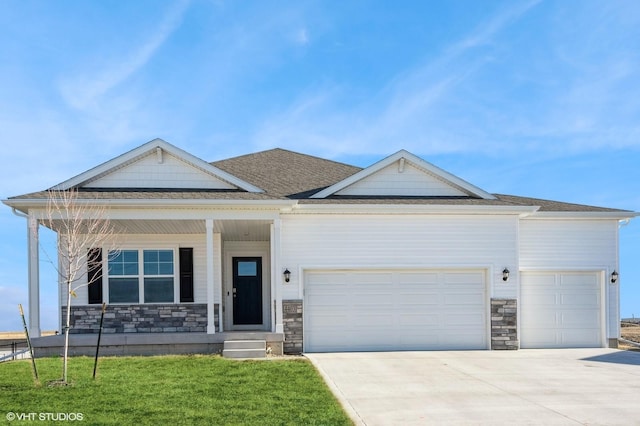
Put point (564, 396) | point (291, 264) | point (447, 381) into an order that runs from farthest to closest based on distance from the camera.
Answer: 1. point (291, 264)
2. point (447, 381)
3. point (564, 396)

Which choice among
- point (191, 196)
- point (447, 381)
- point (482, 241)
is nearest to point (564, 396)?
point (447, 381)

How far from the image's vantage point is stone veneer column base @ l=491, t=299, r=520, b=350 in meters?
15.5

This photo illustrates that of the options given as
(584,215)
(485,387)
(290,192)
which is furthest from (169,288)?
(584,215)

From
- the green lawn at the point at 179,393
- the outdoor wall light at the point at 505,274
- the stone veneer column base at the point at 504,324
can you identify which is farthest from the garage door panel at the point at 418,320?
the green lawn at the point at 179,393

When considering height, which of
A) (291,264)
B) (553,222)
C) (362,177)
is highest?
(362,177)

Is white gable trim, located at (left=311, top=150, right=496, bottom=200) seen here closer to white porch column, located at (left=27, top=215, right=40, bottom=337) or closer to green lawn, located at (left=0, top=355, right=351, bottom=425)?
green lawn, located at (left=0, top=355, right=351, bottom=425)

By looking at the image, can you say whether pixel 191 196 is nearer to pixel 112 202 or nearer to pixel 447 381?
pixel 112 202

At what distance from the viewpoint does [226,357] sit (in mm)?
13984

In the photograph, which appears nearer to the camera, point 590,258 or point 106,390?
point 106,390

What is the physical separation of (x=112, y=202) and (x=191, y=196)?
1718 millimetres

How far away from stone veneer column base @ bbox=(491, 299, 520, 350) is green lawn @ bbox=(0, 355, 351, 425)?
5.26 m

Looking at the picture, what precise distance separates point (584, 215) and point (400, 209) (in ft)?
16.1

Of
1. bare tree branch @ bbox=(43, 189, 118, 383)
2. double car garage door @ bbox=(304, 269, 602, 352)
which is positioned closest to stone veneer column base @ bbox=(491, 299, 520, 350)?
double car garage door @ bbox=(304, 269, 602, 352)

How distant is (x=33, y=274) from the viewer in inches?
555
